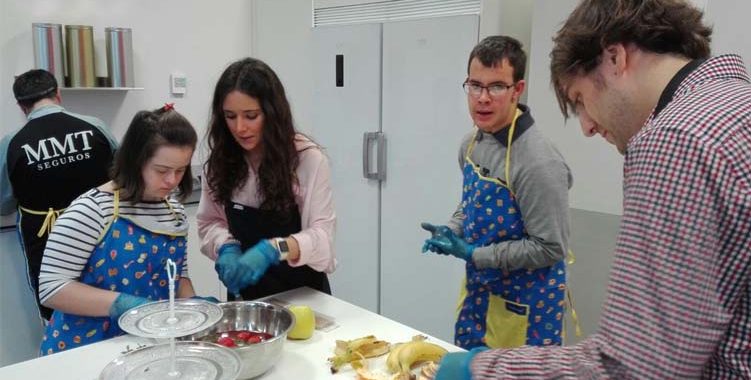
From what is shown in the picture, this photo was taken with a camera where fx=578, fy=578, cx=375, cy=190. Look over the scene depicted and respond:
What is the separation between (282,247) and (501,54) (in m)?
0.88

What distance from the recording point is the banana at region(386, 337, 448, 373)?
50.7 inches

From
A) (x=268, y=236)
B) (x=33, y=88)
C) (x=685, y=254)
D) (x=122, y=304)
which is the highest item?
(x=33, y=88)

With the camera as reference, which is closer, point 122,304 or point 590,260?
point 122,304

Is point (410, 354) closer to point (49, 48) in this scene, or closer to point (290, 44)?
point (49, 48)

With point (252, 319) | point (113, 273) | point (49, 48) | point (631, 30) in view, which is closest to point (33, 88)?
point (49, 48)

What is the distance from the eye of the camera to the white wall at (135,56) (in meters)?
3.03

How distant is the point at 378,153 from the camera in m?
3.21

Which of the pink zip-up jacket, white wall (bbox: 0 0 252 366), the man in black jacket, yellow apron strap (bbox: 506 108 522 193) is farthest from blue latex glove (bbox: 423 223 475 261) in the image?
white wall (bbox: 0 0 252 366)

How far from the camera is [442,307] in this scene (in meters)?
3.05

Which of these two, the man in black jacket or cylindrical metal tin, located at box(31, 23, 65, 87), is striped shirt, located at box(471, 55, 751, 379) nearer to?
the man in black jacket

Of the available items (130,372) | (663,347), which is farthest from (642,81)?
(130,372)

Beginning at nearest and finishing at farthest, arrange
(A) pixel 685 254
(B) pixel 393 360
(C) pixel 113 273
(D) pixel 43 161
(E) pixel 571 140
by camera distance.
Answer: (A) pixel 685 254, (B) pixel 393 360, (C) pixel 113 273, (E) pixel 571 140, (D) pixel 43 161

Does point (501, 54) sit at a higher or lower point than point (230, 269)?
higher

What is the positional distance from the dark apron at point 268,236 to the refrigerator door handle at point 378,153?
1.39m
